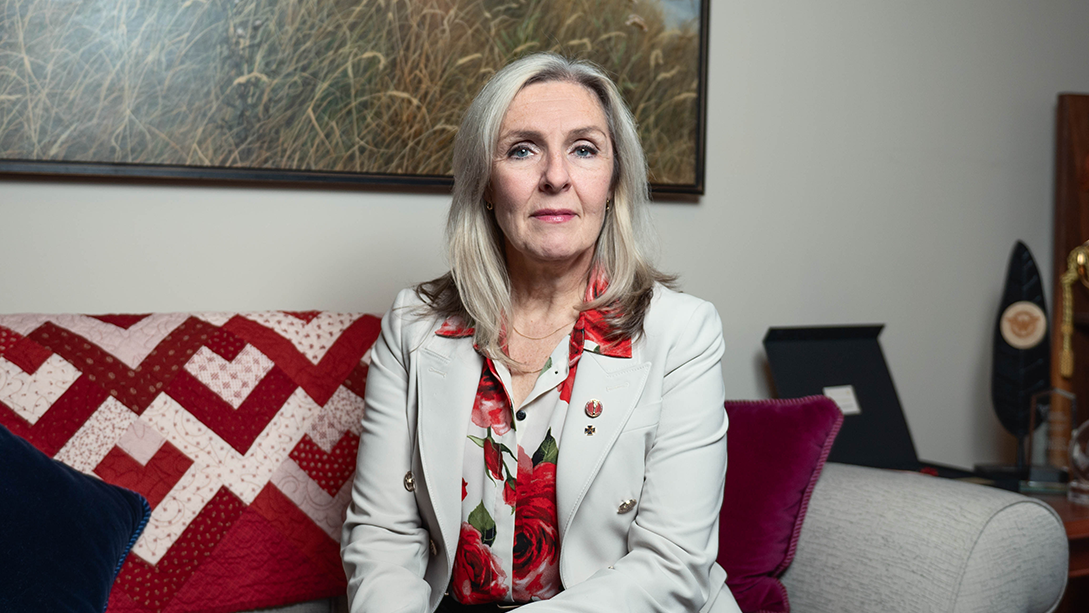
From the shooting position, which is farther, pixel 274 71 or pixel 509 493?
pixel 274 71

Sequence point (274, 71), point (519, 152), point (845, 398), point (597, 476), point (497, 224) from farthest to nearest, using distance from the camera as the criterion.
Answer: point (845, 398) → point (274, 71) → point (497, 224) → point (519, 152) → point (597, 476)

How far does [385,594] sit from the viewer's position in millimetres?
1249

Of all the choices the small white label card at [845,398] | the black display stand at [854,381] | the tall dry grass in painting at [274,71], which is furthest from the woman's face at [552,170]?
the small white label card at [845,398]

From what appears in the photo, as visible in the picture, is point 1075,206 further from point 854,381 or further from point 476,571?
point 476,571

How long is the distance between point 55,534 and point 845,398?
1.83 meters

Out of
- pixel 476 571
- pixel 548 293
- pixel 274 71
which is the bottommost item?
pixel 476 571

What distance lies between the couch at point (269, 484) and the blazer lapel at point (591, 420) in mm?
525

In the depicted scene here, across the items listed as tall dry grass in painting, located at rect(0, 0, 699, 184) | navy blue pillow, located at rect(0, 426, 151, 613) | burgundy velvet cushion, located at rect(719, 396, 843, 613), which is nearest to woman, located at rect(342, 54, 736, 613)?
burgundy velvet cushion, located at rect(719, 396, 843, 613)

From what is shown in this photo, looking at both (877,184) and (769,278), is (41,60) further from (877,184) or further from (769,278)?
(877,184)

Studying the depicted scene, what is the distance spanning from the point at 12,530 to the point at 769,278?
6.21ft

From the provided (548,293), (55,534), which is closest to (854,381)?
(548,293)

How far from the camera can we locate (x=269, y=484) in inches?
62.3

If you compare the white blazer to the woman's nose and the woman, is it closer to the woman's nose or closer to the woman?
the woman

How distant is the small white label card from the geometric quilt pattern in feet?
4.11
